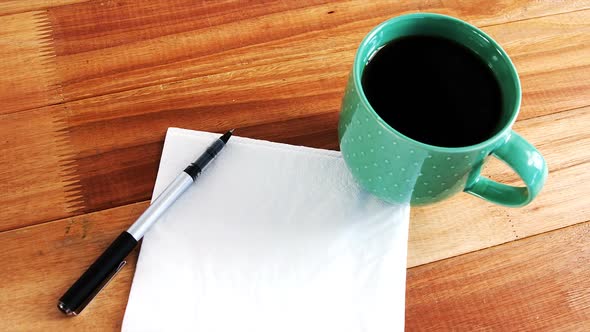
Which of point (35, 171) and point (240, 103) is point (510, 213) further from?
point (35, 171)

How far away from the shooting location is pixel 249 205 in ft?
1.52

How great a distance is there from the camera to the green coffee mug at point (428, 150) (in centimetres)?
37

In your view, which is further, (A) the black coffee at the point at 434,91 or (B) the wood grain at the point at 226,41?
(B) the wood grain at the point at 226,41

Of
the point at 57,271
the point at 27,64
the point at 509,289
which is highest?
the point at 27,64

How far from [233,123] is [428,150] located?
0.21 metres

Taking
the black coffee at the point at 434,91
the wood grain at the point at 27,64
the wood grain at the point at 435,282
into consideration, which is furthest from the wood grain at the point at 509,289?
the wood grain at the point at 27,64

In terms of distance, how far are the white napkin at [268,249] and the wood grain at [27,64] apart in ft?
0.46

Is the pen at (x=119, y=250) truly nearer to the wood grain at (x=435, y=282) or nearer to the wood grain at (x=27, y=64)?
the wood grain at (x=435, y=282)

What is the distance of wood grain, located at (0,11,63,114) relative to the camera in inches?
19.9

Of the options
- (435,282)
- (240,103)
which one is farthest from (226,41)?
(435,282)

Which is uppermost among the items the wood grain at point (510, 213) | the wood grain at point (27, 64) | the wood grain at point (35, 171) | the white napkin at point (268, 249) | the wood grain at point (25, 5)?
the wood grain at point (25, 5)

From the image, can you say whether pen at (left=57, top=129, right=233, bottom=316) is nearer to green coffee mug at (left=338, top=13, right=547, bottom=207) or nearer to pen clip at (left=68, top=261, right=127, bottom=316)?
pen clip at (left=68, top=261, right=127, bottom=316)

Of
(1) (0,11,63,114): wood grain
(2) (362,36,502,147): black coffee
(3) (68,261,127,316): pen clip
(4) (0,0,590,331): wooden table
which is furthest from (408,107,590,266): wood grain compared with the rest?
(1) (0,11,63,114): wood grain

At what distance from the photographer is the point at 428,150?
36cm
